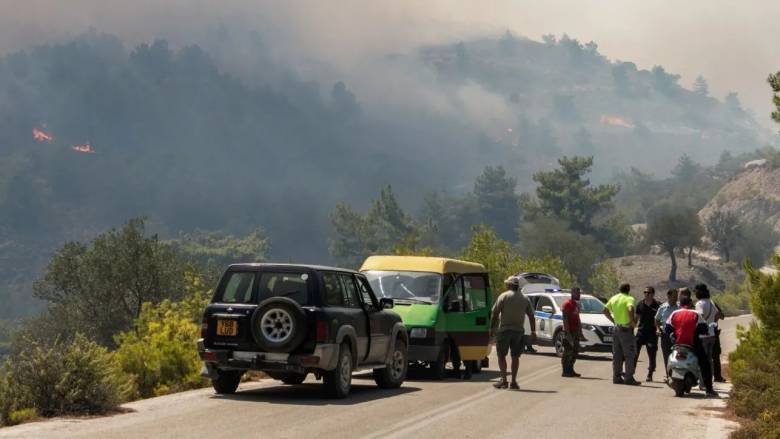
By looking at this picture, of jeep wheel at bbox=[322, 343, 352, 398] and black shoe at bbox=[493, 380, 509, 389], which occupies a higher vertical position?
jeep wheel at bbox=[322, 343, 352, 398]

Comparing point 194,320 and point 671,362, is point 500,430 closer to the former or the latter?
point 671,362

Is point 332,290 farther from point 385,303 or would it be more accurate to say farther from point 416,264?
point 416,264

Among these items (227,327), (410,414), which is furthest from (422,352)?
(410,414)

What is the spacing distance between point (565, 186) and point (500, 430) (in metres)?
169

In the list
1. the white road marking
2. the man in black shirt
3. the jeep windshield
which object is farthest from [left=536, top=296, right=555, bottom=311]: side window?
the white road marking

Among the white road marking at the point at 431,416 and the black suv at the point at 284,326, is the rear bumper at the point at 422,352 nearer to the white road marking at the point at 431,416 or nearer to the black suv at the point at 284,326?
the white road marking at the point at 431,416

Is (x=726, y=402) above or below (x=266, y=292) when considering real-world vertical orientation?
below

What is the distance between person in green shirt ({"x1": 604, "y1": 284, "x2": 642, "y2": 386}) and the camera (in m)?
20.6

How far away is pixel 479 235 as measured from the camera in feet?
217

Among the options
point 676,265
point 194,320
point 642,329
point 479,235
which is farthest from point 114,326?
point 676,265

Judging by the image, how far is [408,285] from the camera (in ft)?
69.6

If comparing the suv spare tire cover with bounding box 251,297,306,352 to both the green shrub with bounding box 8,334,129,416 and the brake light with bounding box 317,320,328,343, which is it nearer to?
the brake light with bounding box 317,320,328,343

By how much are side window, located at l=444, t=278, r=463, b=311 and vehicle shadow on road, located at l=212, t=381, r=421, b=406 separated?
2731mm

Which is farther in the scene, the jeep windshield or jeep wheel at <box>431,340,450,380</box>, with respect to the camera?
the jeep windshield
